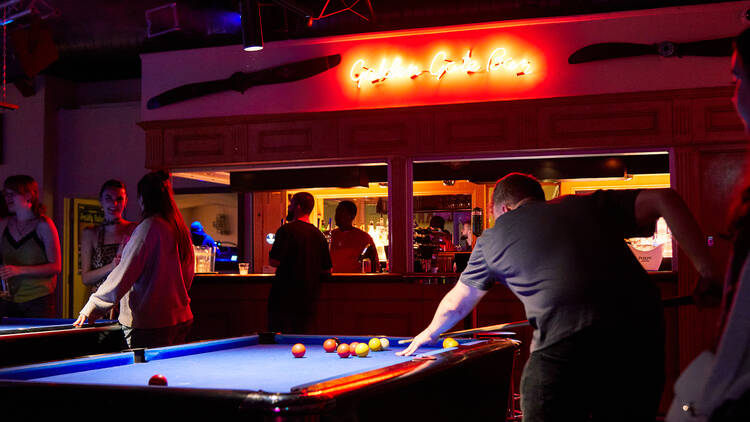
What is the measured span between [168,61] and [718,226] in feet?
16.9

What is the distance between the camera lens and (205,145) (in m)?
7.17

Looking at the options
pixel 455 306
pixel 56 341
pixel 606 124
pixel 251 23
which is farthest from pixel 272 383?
pixel 606 124

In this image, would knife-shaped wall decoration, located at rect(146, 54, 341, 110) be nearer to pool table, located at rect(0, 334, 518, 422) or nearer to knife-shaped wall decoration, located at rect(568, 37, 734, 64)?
knife-shaped wall decoration, located at rect(568, 37, 734, 64)

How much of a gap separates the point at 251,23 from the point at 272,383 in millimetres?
3532

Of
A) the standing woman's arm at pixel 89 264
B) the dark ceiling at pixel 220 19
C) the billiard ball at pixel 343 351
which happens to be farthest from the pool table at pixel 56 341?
the dark ceiling at pixel 220 19

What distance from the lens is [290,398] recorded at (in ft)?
6.21

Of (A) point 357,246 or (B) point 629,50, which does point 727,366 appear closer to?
(B) point 629,50

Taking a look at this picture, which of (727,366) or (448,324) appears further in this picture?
(448,324)

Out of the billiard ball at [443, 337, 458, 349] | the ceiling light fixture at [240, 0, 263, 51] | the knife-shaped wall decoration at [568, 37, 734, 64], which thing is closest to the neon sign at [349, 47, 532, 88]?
the knife-shaped wall decoration at [568, 37, 734, 64]

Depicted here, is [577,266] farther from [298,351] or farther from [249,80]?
[249,80]

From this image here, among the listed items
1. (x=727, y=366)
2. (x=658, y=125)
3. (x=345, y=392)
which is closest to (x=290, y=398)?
(x=345, y=392)

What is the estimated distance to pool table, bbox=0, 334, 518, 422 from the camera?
1974 millimetres

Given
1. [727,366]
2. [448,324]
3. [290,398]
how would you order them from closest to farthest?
1. [727,366]
2. [290,398]
3. [448,324]

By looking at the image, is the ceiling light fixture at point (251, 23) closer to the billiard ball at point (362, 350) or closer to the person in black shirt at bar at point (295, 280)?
A: the person in black shirt at bar at point (295, 280)
